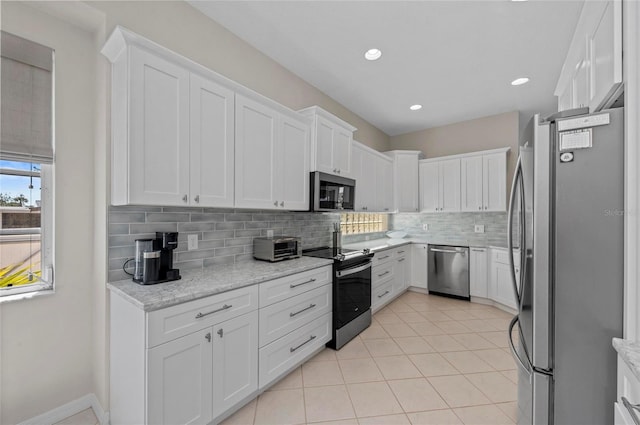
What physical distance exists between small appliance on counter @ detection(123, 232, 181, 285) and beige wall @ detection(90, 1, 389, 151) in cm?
139

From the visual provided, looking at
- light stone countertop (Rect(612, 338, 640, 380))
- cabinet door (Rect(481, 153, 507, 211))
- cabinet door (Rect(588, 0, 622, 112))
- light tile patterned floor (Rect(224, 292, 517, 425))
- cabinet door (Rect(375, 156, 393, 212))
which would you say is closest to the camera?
light stone countertop (Rect(612, 338, 640, 380))

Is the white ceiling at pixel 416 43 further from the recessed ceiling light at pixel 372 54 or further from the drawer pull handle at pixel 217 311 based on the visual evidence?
the drawer pull handle at pixel 217 311

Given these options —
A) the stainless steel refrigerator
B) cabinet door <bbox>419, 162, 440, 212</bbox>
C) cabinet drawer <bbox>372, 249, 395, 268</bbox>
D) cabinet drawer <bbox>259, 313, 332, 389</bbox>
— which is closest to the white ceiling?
cabinet door <bbox>419, 162, 440, 212</bbox>

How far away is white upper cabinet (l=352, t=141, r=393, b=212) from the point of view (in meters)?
3.87

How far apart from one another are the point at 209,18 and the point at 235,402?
297 centimetres

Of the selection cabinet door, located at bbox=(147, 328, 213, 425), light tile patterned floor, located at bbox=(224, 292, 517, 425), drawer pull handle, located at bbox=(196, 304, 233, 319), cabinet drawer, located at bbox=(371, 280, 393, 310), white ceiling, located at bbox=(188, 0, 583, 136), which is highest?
white ceiling, located at bbox=(188, 0, 583, 136)

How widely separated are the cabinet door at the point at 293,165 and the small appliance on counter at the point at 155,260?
3.27 feet

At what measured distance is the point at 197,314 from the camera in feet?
5.04

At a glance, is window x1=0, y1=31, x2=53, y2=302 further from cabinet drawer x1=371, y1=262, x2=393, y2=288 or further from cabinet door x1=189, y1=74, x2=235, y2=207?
cabinet drawer x1=371, y1=262, x2=393, y2=288

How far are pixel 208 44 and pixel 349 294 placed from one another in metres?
2.67

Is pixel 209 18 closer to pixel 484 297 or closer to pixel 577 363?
pixel 577 363

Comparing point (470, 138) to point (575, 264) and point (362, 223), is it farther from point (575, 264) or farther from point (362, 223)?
point (575, 264)

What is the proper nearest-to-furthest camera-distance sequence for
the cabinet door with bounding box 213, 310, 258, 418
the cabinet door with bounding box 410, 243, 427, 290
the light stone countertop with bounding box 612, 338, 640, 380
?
the light stone countertop with bounding box 612, 338, 640, 380
the cabinet door with bounding box 213, 310, 258, 418
the cabinet door with bounding box 410, 243, 427, 290

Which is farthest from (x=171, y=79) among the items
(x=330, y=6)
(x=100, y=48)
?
(x=330, y=6)
